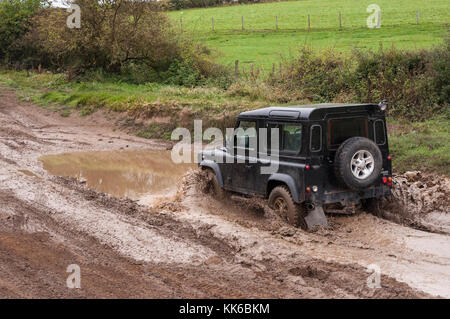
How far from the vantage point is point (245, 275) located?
7.29 meters

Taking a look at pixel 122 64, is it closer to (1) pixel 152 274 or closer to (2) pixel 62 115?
(2) pixel 62 115

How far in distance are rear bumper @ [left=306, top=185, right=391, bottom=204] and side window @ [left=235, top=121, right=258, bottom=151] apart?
1.70m

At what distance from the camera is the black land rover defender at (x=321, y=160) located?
352 inches

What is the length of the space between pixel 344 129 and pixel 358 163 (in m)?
0.67

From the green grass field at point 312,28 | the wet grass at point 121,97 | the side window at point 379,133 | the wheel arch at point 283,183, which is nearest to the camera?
the wheel arch at point 283,183

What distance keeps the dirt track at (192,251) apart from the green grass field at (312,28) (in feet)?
50.3

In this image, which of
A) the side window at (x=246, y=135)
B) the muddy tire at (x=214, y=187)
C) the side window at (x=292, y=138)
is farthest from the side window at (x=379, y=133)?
the muddy tire at (x=214, y=187)

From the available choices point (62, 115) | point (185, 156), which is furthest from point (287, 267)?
point (62, 115)

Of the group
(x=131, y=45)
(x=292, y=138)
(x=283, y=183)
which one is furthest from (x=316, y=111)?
(x=131, y=45)

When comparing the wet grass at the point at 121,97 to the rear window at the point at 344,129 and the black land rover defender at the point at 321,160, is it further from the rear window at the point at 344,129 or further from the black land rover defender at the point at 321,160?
the rear window at the point at 344,129

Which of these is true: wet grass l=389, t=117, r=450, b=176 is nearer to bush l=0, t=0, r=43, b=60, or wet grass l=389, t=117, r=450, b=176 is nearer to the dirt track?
the dirt track

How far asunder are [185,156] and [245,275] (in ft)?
36.1

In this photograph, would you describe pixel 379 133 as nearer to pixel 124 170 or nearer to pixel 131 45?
pixel 124 170
